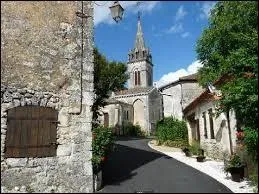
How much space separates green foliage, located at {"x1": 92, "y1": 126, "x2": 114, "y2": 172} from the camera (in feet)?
30.6

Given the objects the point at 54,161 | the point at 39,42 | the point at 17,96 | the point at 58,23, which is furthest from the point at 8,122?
the point at 58,23

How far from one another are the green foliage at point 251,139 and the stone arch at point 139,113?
131ft

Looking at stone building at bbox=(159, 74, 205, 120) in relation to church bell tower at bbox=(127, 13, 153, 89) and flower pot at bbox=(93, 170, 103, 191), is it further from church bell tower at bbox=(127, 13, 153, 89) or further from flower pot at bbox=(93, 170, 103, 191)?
church bell tower at bbox=(127, 13, 153, 89)

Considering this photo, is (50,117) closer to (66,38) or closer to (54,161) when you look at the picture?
(54,161)

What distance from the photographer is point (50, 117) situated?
868cm

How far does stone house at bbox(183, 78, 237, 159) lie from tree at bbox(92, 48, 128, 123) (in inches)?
264

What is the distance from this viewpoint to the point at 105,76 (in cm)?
→ 2623

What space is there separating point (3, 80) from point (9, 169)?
2258mm

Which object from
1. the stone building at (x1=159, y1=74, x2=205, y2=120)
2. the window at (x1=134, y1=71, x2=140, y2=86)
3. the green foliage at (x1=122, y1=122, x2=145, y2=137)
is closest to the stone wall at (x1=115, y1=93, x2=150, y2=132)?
the green foliage at (x1=122, y1=122, x2=145, y2=137)

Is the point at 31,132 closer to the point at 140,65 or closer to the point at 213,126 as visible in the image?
the point at 213,126

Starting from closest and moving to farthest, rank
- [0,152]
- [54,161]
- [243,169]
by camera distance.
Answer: [0,152]
[54,161]
[243,169]

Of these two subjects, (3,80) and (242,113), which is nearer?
(3,80)

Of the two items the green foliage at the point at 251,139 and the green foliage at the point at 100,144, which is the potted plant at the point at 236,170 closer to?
the green foliage at the point at 251,139

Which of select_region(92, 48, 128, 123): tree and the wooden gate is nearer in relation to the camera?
the wooden gate
